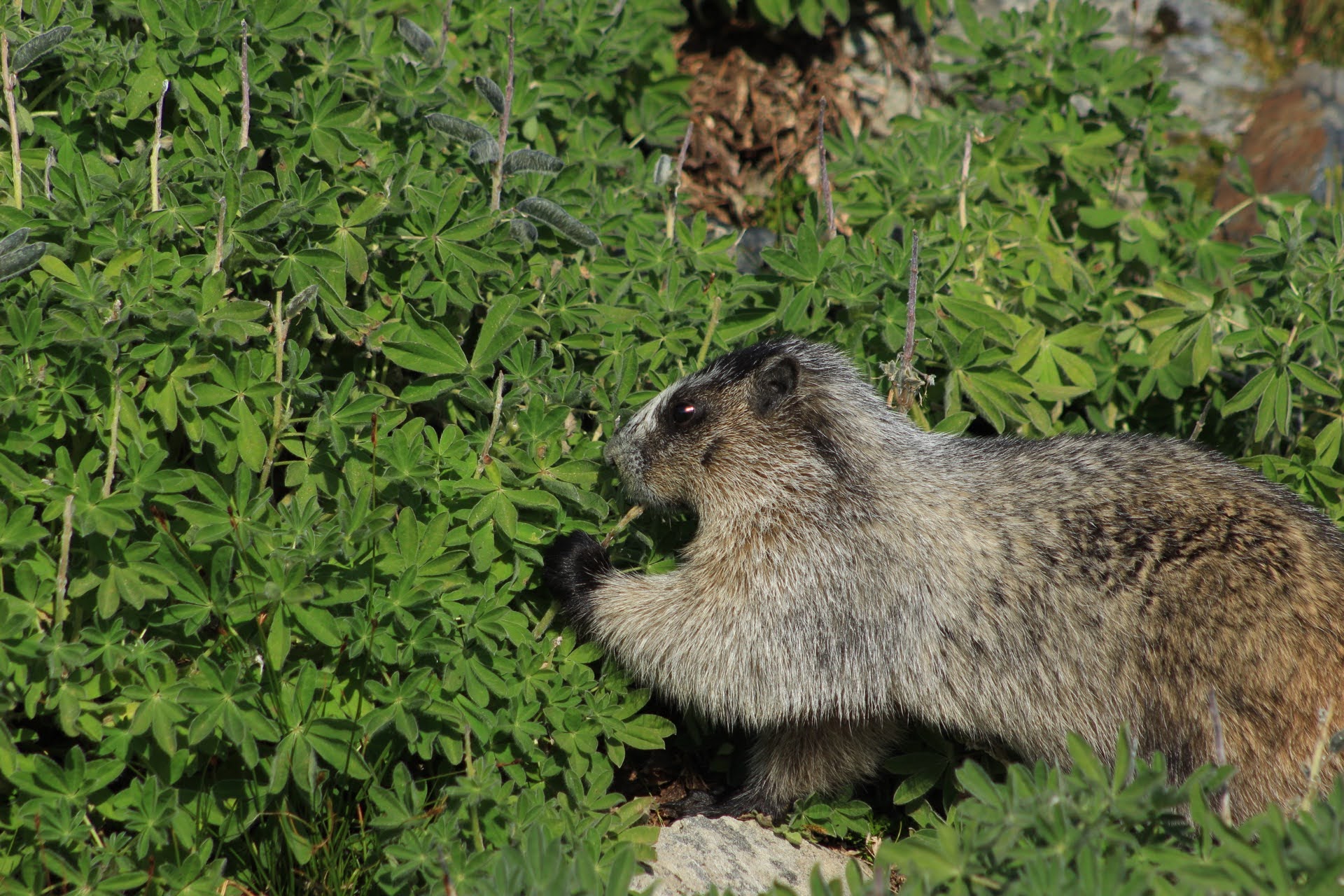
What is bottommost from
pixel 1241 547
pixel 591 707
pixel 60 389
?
pixel 591 707

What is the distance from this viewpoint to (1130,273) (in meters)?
7.04

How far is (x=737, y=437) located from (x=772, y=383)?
268 mm

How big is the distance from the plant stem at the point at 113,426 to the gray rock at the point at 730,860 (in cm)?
231

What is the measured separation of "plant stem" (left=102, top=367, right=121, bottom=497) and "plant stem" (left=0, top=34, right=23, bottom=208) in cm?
85

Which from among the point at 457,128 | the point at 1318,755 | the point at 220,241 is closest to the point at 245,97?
the point at 220,241

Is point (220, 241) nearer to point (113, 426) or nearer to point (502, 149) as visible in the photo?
point (113, 426)

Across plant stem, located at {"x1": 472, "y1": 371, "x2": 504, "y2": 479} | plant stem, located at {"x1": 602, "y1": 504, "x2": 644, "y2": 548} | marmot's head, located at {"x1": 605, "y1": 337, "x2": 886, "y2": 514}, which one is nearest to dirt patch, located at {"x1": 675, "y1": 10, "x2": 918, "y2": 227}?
marmot's head, located at {"x1": 605, "y1": 337, "x2": 886, "y2": 514}

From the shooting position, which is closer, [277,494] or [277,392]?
[277,392]

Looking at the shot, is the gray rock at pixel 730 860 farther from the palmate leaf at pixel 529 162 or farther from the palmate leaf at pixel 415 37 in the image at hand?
the palmate leaf at pixel 415 37

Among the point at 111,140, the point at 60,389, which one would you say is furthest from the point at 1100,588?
the point at 111,140

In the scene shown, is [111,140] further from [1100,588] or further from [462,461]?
[1100,588]

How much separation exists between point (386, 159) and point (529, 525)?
172cm

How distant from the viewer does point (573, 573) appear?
15.5ft

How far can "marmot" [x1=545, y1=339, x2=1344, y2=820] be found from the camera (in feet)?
14.1
